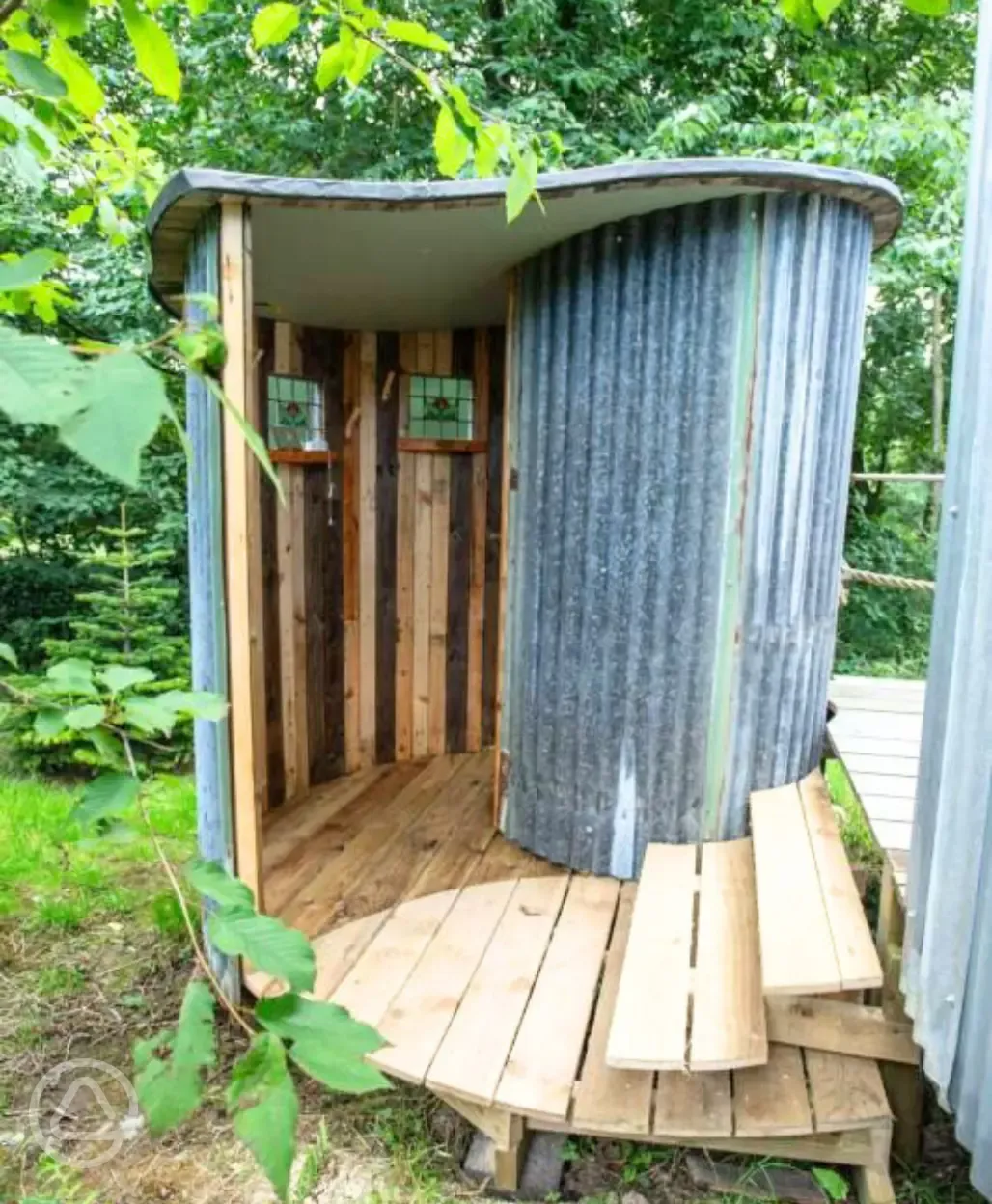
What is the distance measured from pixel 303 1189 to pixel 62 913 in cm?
Result: 166

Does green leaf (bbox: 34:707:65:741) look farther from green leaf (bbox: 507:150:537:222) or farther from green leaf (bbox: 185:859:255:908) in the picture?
green leaf (bbox: 507:150:537:222)

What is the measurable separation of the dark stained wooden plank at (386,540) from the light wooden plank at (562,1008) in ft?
5.65

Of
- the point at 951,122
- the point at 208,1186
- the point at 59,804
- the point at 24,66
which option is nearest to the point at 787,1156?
the point at 208,1186

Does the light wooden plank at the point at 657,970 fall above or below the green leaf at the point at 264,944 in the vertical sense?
below

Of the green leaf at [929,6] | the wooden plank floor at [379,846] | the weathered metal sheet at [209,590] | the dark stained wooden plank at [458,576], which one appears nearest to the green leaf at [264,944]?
the green leaf at [929,6]

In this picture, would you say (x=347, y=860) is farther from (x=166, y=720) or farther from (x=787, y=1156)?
(x=166, y=720)

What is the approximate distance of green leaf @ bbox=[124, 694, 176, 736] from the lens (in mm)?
996

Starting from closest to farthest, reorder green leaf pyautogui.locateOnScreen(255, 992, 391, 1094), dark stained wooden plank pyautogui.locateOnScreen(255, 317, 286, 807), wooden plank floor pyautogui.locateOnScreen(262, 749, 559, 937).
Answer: green leaf pyautogui.locateOnScreen(255, 992, 391, 1094) < wooden plank floor pyautogui.locateOnScreen(262, 749, 559, 937) < dark stained wooden plank pyautogui.locateOnScreen(255, 317, 286, 807)

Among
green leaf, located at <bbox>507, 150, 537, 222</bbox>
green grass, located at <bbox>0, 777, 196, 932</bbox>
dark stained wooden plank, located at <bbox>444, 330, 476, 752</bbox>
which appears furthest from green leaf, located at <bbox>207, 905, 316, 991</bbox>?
dark stained wooden plank, located at <bbox>444, 330, 476, 752</bbox>

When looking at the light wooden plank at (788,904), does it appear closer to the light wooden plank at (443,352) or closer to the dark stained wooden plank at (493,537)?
the dark stained wooden plank at (493,537)

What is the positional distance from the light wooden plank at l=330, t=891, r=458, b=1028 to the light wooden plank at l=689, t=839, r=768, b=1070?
2.78ft

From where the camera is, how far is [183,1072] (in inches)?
31.0

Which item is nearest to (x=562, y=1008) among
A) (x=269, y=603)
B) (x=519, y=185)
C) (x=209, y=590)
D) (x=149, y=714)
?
(x=209, y=590)

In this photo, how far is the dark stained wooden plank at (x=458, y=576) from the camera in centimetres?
439
